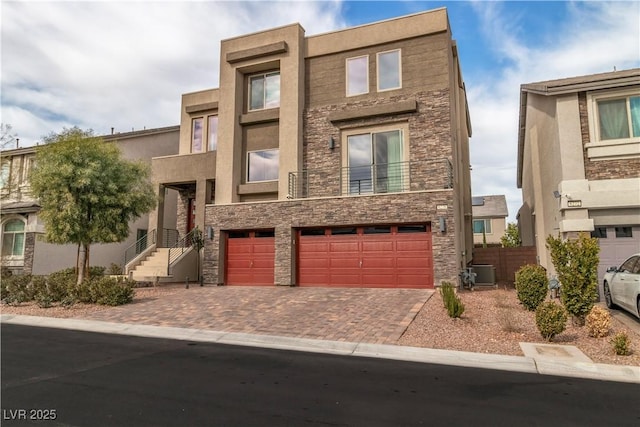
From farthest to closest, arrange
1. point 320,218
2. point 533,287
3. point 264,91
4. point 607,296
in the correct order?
1. point 264,91
2. point 320,218
3. point 607,296
4. point 533,287

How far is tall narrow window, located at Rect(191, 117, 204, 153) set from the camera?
2291cm

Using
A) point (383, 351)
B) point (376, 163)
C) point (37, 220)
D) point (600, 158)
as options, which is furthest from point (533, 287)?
point (37, 220)

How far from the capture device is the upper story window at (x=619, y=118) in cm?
1345

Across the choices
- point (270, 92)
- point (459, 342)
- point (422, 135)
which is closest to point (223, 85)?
point (270, 92)

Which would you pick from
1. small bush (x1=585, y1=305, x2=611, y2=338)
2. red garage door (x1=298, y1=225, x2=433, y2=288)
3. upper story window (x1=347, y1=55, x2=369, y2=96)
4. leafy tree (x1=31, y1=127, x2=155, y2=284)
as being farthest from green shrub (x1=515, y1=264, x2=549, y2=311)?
leafy tree (x1=31, y1=127, x2=155, y2=284)

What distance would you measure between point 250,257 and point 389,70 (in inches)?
402

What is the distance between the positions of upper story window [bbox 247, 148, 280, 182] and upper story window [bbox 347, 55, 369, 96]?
175 inches

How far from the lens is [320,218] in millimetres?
17109

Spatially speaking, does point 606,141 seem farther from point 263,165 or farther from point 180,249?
point 180,249

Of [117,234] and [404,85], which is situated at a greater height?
[404,85]

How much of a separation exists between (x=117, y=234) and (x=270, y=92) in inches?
373

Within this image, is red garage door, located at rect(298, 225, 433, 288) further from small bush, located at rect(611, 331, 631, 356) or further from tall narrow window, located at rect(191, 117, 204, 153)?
tall narrow window, located at rect(191, 117, 204, 153)

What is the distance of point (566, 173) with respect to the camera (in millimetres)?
13844

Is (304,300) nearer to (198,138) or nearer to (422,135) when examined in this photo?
(422,135)
